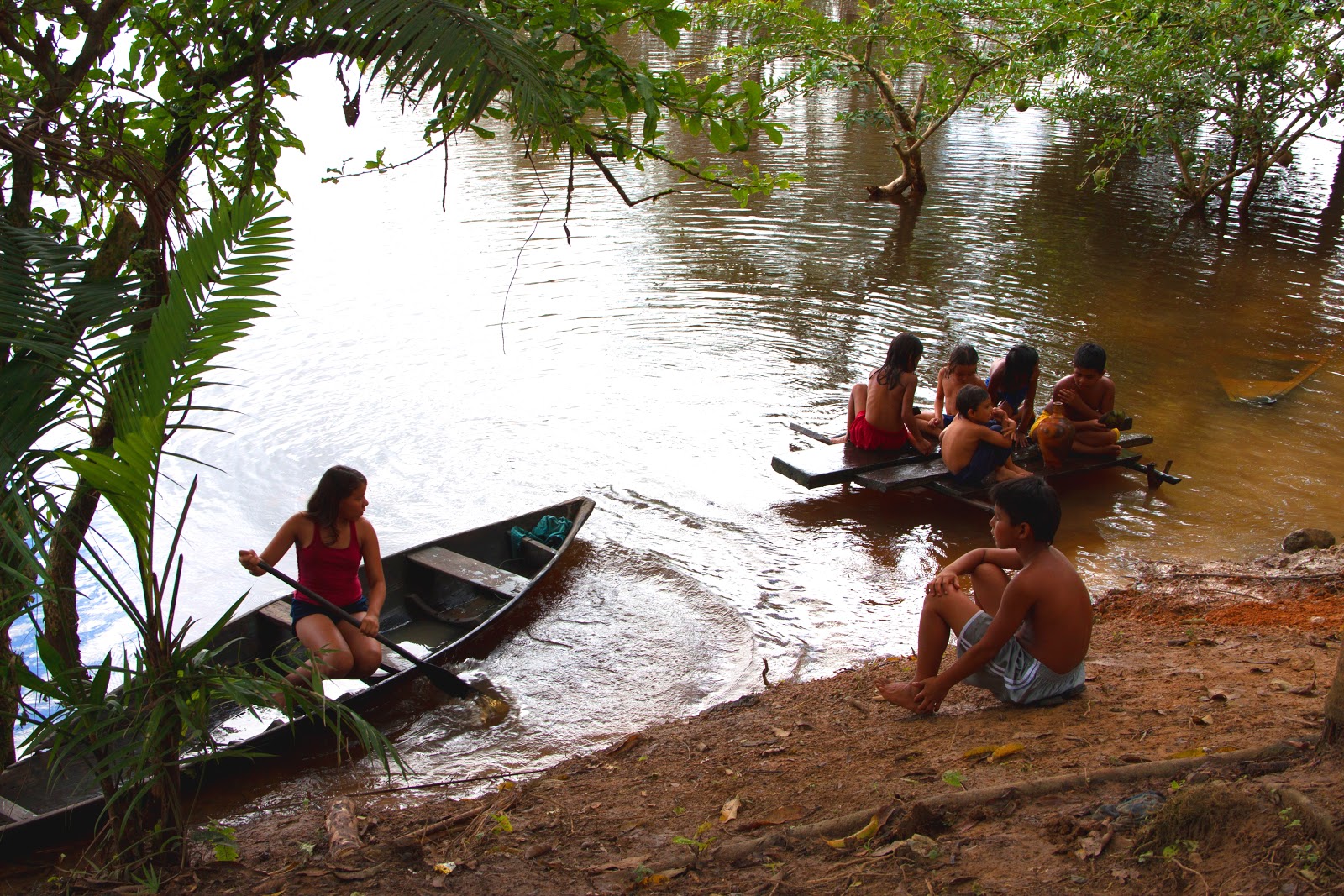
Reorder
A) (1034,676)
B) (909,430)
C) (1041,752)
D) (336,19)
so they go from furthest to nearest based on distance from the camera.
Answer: (909,430), (1034,676), (1041,752), (336,19)

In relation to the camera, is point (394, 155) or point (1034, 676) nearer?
point (1034, 676)

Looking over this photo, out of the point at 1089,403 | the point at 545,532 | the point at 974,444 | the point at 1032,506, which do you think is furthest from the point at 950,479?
the point at 1032,506

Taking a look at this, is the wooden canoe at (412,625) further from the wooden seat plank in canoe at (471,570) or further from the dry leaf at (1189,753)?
the dry leaf at (1189,753)

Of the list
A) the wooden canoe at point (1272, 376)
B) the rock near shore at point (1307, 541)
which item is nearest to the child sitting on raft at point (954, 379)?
the rock near shore at point (1307, 541)

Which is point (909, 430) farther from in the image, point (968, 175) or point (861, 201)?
point (968, 175)

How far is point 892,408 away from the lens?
848cm

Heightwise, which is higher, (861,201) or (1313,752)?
(861,201)

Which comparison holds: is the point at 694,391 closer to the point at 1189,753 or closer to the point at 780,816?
the point at 780,816

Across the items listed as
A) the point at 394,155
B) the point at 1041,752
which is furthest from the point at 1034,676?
the point at 394,155

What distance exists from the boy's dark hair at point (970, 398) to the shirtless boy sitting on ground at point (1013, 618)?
3035 millimetres

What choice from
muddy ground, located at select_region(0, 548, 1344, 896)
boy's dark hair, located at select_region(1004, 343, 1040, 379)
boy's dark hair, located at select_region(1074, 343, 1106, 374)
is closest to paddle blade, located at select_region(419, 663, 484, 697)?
muddy ground, located at select_region(0, 548, 1344, 896)

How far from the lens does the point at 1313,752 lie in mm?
3506

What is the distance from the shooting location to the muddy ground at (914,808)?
124 inches

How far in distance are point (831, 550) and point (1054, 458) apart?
2.13m
